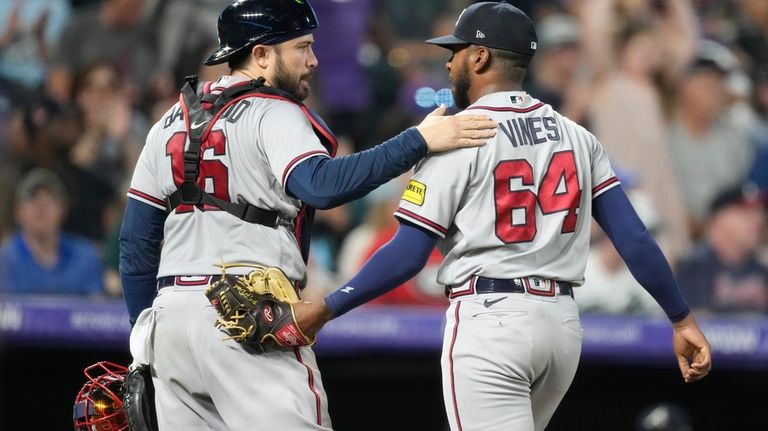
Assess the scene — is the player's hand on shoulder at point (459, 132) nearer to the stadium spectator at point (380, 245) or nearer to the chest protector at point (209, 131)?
the chest protector at point (209, 131)

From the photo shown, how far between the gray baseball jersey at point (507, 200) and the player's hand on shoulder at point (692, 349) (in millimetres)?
392

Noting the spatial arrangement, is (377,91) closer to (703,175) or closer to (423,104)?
(423,104)

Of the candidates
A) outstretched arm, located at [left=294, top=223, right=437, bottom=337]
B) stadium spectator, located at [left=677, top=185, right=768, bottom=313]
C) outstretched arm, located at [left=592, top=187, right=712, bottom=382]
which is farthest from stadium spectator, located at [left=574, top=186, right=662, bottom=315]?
outstretched arm, located at [left=294, top=223, right=437, bottom=337]

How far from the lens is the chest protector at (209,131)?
10.4 feet

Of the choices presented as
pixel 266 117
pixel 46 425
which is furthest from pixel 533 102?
pixel 46 425

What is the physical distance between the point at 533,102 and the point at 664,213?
11.2 ft

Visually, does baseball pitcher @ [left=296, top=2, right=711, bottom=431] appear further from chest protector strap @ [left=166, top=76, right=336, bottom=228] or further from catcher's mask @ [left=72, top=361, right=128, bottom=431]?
catcher's mask @ [left=72, top=361, right=128, bottom=431]

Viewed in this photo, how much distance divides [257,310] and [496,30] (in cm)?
99

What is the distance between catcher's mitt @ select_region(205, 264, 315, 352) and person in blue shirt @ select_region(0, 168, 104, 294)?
4164mm

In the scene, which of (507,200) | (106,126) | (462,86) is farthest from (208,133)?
(106,126)

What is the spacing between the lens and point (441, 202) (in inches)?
120

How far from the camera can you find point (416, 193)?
121 inches

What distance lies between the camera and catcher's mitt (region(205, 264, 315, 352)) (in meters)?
3.06

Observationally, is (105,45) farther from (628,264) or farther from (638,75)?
(628,264)
